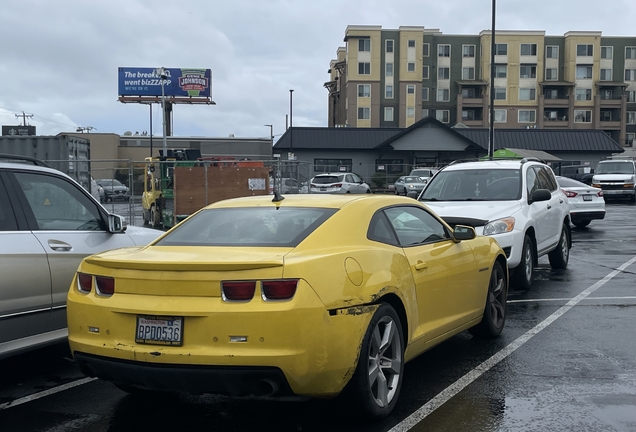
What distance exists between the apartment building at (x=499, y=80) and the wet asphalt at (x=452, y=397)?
6903 cm

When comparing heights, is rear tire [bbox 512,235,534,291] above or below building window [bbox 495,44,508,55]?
below

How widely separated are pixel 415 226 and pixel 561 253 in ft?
22.8

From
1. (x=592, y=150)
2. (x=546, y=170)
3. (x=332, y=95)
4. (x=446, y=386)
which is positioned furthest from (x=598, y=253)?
(x=332, y=95)

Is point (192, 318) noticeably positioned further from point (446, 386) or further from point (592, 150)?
point (592, 150)

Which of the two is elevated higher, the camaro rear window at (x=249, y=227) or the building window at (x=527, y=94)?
the building window at (x=527, y=94)

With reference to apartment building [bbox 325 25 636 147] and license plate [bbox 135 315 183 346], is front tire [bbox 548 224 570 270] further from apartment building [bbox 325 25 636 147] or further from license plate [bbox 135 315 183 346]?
apartment building [bbox 325 25 636 147]

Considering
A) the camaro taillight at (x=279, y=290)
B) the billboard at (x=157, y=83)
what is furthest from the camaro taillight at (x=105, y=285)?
the billboard at (x=157, y=83)

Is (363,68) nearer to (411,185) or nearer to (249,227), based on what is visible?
(411,185)

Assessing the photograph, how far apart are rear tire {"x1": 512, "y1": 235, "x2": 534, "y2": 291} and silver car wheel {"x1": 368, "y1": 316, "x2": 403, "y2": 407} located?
17.2 feet

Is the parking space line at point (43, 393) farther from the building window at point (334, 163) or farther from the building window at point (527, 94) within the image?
the building window at point (527, 94)

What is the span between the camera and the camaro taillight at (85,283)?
15.5ft

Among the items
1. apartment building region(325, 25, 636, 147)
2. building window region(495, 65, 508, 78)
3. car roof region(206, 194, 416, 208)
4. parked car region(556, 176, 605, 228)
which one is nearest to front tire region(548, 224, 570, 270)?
car roof region(206, 194, 416, 208)

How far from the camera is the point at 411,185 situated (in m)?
38.7

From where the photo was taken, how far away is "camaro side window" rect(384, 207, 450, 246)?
5.59m
